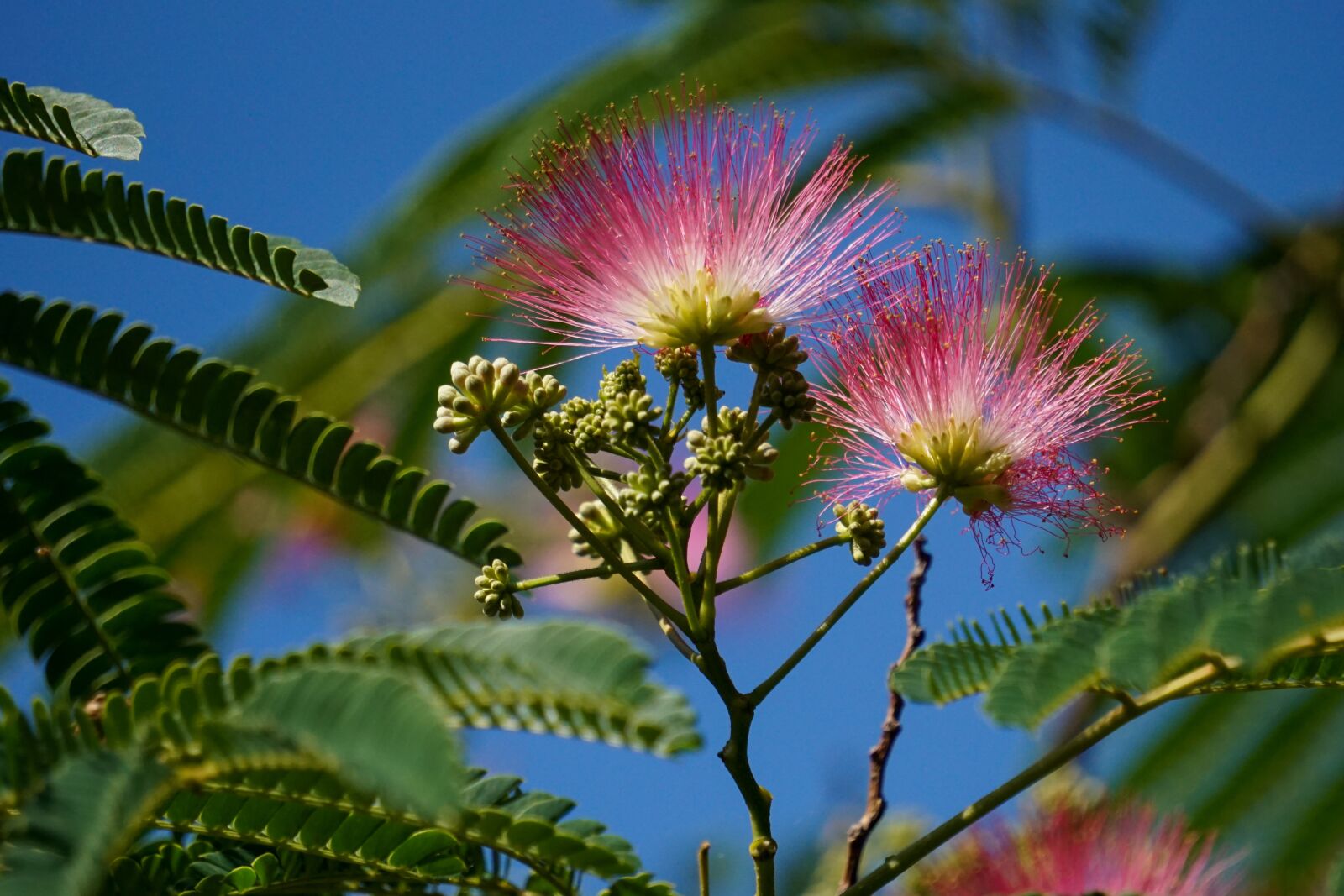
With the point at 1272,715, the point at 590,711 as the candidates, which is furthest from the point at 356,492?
the point at 1272,715

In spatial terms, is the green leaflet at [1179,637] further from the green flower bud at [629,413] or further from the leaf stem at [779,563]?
the green flower bud at [629,413]

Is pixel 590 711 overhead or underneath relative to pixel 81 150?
underneath

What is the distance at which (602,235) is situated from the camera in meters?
2.08

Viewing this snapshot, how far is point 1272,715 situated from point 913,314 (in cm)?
445

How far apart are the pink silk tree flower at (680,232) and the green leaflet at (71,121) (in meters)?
0.54

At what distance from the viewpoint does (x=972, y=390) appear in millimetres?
2082

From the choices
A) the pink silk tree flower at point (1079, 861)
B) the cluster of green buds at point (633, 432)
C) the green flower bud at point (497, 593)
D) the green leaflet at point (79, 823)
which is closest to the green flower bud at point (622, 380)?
the cluster of green buds at point (633, 432)

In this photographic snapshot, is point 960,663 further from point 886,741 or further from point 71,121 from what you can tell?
point 71,121

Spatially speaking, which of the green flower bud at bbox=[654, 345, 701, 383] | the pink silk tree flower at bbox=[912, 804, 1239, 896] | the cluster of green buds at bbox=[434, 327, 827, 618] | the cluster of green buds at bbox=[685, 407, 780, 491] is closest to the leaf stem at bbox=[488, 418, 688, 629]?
the cluster of green buds at bbox=[434, 327, 827, 618]

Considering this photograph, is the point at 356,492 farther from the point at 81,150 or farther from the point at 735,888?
the point at 735,888

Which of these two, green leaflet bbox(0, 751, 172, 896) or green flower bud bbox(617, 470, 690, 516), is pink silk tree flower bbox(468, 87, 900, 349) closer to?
green flower bud bbox(617, 470, 690, 516)

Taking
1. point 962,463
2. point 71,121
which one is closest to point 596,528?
point 962,463

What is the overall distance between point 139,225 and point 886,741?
1411mm

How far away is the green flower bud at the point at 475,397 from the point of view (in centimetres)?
192
